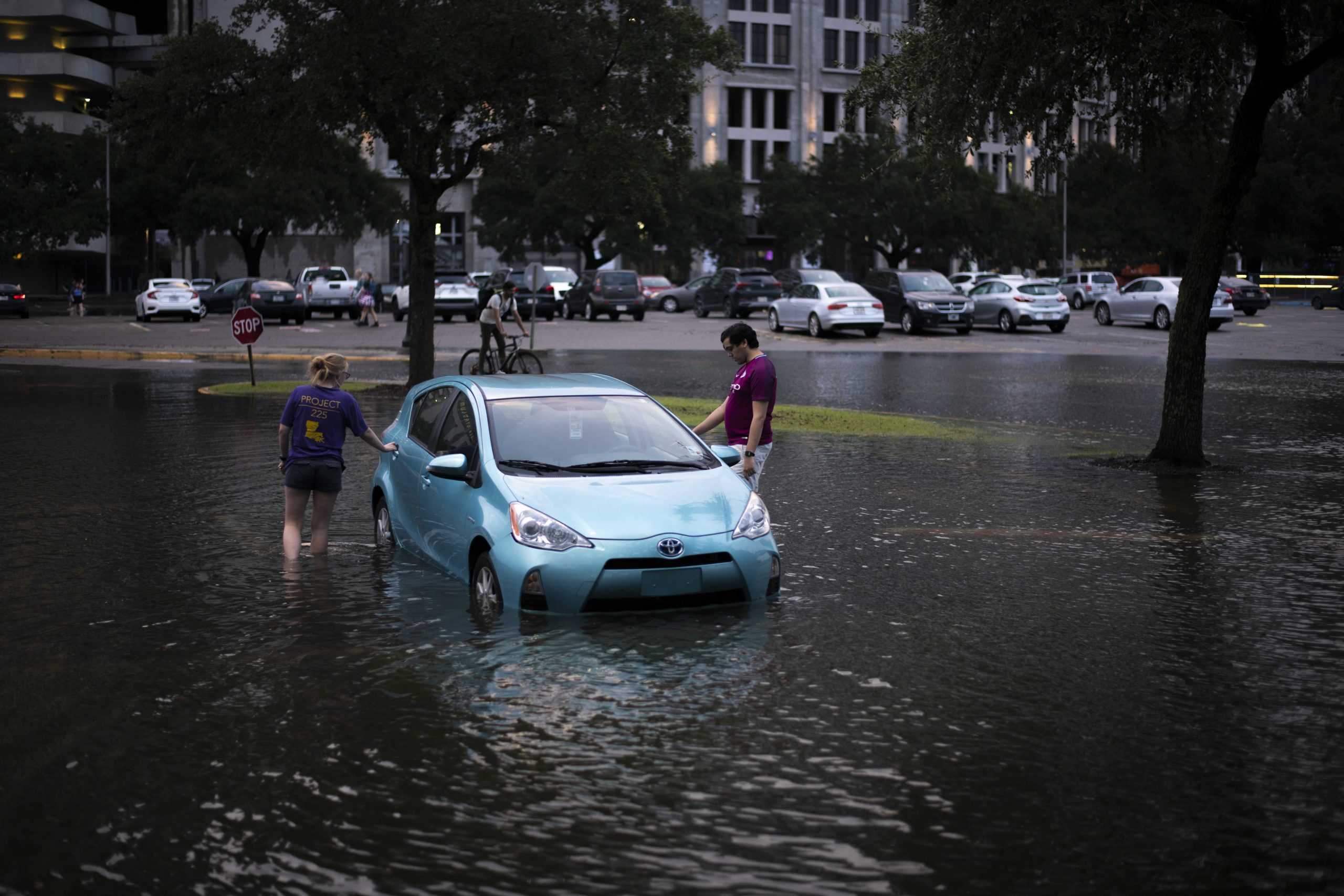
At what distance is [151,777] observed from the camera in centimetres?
565

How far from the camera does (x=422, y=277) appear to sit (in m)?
27.4

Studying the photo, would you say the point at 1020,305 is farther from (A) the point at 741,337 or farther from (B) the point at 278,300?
(A) the point at 741,337

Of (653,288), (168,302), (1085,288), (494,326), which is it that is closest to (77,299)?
(168,302)

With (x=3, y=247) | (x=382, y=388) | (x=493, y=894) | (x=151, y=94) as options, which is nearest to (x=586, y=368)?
(x=382, y=388)

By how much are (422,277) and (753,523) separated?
64.0 feet

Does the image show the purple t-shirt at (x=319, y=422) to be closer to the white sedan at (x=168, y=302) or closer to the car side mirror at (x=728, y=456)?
the car side mirror at (x=728, y=456)

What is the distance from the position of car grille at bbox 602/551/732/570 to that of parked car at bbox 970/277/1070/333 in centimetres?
3954

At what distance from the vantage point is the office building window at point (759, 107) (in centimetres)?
10888

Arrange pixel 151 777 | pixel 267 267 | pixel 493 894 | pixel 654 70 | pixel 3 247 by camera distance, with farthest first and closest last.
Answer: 1. pixel 267 267
2. pixel 3 247
3. pixel 654 70
4. pixel 151 777
5. pixel 493 894

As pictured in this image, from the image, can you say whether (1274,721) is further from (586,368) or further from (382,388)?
(586,368)

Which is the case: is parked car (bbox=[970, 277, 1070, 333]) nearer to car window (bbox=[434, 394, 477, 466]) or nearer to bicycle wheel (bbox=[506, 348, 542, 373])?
bicycle wheel (bbox=[506, 348, 542, 373])

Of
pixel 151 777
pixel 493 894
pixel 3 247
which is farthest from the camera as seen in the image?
pixel 3 247

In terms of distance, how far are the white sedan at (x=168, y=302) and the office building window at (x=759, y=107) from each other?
60.4m

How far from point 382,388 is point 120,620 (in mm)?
18528
